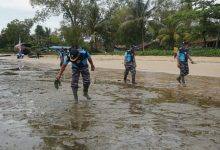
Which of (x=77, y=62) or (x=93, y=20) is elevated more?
(x=93, y=20)

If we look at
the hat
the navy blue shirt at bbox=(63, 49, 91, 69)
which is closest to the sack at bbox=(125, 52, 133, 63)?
the navy blue shirt at bbox=(63, 49, 91, 69)

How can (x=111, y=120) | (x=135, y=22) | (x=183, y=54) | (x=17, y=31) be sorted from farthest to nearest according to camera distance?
1. (x=17, y=31)
2. (x=135, y=22)
3. (x=183, y=54)
4. (x=111, y=120)

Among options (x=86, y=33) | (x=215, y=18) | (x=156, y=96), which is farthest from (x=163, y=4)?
(x=156, y=96)

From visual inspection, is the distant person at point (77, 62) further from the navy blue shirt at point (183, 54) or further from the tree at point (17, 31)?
the tree at point (17, 31)

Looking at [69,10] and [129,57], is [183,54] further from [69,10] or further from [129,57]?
[69,10]

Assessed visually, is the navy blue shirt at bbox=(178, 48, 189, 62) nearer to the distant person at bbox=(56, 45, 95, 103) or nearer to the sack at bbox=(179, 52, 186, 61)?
the sack at bbox=(179, 52, 186, 61)

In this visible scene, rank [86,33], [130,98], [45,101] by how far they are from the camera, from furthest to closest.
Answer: [86,33] → [130,98] → [45,101]

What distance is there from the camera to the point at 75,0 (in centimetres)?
6212

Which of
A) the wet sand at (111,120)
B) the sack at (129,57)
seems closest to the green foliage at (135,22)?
the sack at (129,57)

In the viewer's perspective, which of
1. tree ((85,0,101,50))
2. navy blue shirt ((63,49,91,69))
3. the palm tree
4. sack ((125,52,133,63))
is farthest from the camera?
tree ((85,0,101,50))

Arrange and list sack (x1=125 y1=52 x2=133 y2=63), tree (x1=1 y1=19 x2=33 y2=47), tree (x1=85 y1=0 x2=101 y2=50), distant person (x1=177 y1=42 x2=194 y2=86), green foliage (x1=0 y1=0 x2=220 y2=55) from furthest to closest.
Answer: tree (x1=1 y1=19 x2=33 y2=47) → tree (x1=85 y1=0 x2=101 y2=50) → green foliage (x1=0 y1=0 x2=220 y2=55) → sack (x1=125 y1=52 x2=133 y2=63) → distant person (x1=177 y1=42 x2=194 y2=86)

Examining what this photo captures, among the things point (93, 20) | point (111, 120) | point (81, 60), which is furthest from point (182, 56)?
point (93, 20)

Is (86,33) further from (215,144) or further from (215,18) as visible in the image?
(215,144)

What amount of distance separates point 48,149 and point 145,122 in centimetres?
284
